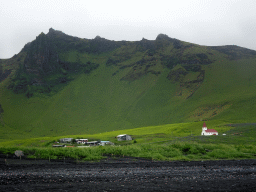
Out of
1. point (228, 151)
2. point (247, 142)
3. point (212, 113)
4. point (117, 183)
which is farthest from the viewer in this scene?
point (212, 113)

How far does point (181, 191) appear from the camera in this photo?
24.3m

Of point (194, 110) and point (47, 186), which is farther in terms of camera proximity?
point (194, 110)

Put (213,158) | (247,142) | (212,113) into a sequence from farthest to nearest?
(212,113) < (247,142) < (213,158)

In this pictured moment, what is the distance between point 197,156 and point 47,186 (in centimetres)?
3763

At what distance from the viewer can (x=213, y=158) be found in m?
55.7

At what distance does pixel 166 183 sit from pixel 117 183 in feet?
17.9

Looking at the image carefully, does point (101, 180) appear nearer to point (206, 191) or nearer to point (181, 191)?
point (181, 191)

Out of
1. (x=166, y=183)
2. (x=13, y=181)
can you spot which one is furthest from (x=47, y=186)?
(x=166, y=183)

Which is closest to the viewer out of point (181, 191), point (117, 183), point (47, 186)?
point (181, 191)

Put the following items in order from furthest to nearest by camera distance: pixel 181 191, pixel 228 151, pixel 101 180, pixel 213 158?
pixel 228 151 → pixel 213 158 → pixel 101 180 → pixel 181 191

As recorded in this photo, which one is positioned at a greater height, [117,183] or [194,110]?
[194,110]

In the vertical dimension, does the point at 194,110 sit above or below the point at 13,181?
above

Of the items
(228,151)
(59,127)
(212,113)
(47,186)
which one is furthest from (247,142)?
(59,127)

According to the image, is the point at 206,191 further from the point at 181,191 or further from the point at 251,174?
the point at 251,174
